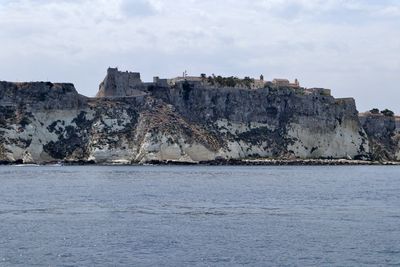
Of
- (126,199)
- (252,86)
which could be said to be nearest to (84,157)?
(252,86)

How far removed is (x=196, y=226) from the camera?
5556cm

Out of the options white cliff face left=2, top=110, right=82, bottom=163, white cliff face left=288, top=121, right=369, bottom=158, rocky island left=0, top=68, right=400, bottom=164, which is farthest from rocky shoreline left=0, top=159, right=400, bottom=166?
white cliff face left=2, top=110, right=82, bottom=163

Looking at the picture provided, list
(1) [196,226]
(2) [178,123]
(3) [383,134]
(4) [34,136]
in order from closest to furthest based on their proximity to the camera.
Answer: (1) [196,226]
(4) [34,136]
(2) [178,123]
(3) [383,134]

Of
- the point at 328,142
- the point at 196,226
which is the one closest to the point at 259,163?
the point at 328,142

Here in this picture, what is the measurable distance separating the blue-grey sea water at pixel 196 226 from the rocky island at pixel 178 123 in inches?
2457

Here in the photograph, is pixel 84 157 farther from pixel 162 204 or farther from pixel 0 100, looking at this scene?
pixel 162 204

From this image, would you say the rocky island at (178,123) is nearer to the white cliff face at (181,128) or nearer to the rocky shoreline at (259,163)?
the white cliff face at (181,128)

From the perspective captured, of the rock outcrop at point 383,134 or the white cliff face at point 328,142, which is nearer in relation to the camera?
the white cliff face at point 328,142

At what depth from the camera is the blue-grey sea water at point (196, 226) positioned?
43219 mm

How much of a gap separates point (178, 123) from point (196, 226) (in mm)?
105002

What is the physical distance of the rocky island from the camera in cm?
15650

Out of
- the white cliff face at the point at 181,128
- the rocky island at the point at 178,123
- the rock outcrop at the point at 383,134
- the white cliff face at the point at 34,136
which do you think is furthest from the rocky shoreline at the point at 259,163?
the rock outcrop at the point at 383,134

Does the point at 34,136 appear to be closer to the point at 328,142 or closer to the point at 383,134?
the point at 328,142

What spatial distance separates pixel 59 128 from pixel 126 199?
3309 inches
